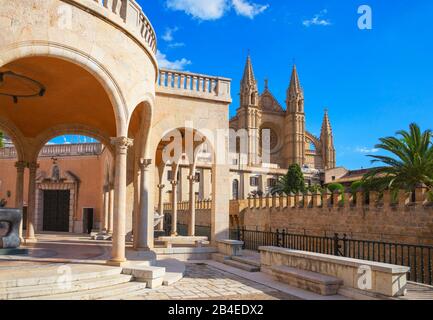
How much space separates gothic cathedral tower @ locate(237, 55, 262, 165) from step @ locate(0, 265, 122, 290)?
193 feet

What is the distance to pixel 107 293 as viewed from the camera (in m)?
7.21

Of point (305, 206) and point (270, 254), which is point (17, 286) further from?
point (305, 206)

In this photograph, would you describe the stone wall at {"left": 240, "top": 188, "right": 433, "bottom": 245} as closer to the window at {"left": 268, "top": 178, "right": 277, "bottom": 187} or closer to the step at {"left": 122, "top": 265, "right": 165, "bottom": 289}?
the step at {"left": 122, "top": 265, "right": 165, "bottom": 289}

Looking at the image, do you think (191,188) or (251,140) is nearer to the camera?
(191,188)

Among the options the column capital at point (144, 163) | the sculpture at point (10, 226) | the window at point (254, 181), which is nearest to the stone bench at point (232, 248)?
the column capital at point (144, 163)

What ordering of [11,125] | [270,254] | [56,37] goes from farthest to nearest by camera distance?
[11,125], [270,254], [56,37]

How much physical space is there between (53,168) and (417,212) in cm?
2060

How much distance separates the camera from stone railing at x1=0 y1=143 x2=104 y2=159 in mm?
24984

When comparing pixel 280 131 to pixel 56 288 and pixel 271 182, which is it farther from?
pixel 56 288

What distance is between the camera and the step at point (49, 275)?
657 centimetres

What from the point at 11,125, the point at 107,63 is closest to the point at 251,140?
the point at 11,125

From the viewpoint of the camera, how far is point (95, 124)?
14586 mm

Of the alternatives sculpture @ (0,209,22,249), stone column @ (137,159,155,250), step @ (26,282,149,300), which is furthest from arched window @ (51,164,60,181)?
step @ (26,282,149,300)

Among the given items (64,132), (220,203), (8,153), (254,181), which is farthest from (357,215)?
(254,181)
